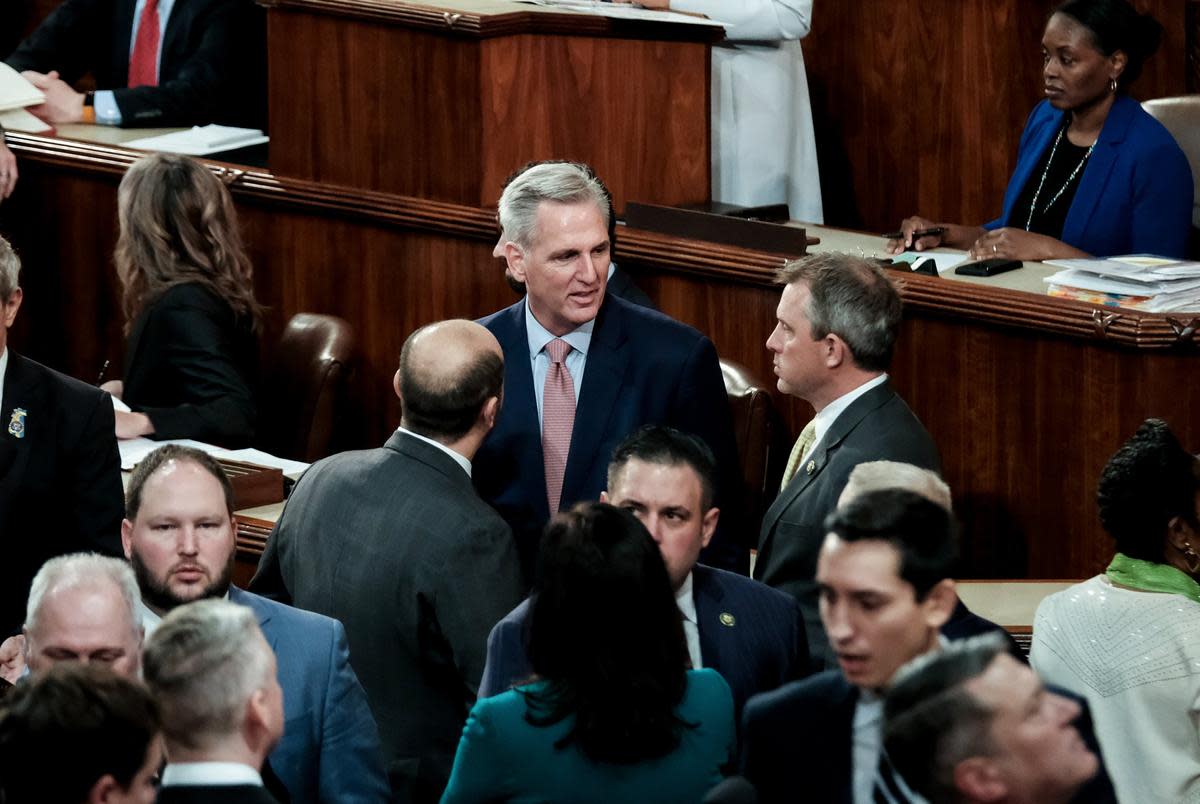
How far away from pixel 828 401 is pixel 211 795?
1.69 meters

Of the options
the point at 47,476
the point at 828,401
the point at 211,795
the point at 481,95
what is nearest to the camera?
the point at 211,795

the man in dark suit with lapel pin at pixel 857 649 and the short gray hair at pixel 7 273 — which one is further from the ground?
the short gray hair at pixel 7 273

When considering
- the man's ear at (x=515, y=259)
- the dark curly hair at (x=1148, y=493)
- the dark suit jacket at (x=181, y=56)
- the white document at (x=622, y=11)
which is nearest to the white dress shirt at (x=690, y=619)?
the dark curly hair at (x=1148, y=493)

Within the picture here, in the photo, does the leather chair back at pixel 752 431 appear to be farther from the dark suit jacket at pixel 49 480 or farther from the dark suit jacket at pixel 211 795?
the dark suit jacket at pixel 211 795

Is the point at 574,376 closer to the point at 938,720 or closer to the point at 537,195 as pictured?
the point at 537,195

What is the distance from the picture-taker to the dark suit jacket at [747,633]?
3104 millimetres

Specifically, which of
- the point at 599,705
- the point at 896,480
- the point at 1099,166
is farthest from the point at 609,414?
the point at 1099,166

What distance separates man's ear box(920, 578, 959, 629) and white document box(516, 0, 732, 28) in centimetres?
272

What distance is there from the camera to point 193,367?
16.5 feet

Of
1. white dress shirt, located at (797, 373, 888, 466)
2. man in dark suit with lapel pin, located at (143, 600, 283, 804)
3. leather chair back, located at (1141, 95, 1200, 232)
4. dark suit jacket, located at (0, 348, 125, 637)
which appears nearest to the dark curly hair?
white dress shirt, located at (797, 373, 888, 466)

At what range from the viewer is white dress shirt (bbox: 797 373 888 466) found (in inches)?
146

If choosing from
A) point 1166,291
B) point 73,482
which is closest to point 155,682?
point 73,482

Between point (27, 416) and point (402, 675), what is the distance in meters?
0.87

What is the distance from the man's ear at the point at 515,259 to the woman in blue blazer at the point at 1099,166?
1.42 meters
